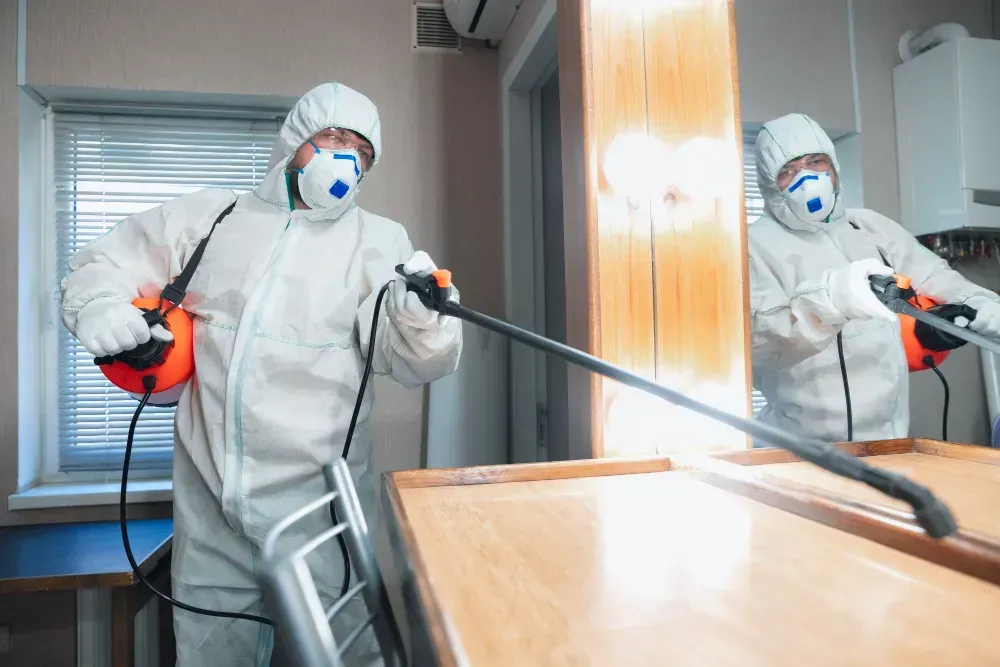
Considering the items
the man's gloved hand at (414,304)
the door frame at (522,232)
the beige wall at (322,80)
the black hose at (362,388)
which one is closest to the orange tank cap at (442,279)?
the man's gloved hand at (414,304)

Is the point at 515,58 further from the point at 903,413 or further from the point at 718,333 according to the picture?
the point at 903,413

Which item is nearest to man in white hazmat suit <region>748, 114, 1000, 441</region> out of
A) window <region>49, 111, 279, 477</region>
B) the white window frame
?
window <region>49, 111, 279, 477</region>

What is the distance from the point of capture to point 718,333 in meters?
1.24

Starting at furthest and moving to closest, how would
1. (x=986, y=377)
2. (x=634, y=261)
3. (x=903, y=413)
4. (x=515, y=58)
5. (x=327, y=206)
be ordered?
(x=515, y=58) < (x=327, y=206) < (x=634, y=261) < (x=903, y=413) < (x=986, y=377)

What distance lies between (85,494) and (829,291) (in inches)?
79.4

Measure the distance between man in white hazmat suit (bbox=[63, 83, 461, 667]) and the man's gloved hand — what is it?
0.04ft

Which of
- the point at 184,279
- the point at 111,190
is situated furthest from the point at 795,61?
the point at 111,190

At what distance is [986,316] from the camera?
0.88 meters

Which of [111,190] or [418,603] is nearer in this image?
[418,603]

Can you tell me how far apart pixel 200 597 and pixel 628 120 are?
50.9 inches

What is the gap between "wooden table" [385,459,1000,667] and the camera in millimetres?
461

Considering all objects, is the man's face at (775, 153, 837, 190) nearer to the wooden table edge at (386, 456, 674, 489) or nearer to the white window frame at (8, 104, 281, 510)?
the wooden table edge at (386, 456, 674, 489)

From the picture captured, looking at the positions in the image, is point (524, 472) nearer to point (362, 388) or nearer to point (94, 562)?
point (362, 388)

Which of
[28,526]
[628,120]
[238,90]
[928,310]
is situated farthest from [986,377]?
[28,526]
